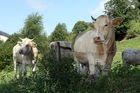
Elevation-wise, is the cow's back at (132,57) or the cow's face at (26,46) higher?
the cow's face at (26,46)

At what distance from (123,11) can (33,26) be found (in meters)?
20.1

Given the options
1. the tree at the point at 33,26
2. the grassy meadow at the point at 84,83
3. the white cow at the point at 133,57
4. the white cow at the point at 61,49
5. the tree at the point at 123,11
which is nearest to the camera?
the grassy meadow at the point at 84,83

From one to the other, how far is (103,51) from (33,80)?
1789 millimetres

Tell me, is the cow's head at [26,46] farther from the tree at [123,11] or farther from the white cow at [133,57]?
the tree at [123,11]

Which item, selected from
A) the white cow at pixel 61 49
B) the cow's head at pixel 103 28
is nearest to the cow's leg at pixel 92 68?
the cow's head at pixel 103 28

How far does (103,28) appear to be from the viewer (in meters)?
3.92

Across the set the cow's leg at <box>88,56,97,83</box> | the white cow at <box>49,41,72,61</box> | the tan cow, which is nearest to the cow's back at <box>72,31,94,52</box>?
the tan cow

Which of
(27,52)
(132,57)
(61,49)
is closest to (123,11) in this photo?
(132,57)

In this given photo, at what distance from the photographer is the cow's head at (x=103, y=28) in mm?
3846

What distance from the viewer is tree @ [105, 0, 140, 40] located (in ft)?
106

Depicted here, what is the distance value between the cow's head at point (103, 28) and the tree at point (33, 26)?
37.8 m

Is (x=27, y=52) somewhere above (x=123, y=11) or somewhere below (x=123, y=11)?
below

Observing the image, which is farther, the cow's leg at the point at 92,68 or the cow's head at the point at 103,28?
the cow's leg at the point at 92,68

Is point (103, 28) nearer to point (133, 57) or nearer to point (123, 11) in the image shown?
point (133, 57)
